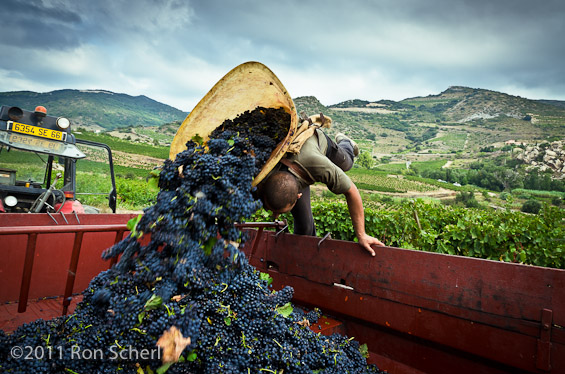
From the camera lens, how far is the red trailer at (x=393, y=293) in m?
1.80

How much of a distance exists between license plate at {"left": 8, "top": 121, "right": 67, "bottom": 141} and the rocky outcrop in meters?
70.8

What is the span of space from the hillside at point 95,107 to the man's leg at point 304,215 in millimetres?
113216

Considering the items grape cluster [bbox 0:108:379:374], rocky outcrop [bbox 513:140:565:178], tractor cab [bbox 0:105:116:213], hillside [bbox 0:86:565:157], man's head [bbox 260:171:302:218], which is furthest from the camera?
hillside [bbox 0:86:565:157]

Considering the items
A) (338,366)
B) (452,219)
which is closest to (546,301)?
(338,366)

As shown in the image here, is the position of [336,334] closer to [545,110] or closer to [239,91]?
[239,91]

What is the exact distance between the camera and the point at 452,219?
15.5 feet

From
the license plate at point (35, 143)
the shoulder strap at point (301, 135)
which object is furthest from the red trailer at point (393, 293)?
the license plate at point (35, 143)

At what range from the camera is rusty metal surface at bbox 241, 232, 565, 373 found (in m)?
1.76

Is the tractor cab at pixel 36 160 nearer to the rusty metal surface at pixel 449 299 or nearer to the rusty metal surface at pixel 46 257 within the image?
Result: the rusty metal surface at pixel 46 257

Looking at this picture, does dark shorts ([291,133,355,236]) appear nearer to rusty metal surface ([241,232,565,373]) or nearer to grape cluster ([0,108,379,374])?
rusty metal surface ([241,232,565,373])

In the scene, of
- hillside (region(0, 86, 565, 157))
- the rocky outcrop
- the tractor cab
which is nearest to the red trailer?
the tractor cab

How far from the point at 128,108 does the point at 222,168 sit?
6344 inches

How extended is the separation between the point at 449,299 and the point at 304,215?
1.87 metres

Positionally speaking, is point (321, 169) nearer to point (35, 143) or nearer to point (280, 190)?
point (280, 190)
